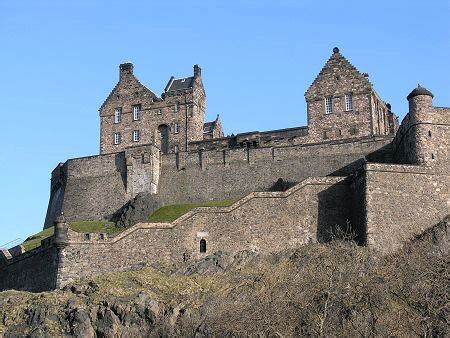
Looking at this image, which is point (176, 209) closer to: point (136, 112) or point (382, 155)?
point (382, 155)

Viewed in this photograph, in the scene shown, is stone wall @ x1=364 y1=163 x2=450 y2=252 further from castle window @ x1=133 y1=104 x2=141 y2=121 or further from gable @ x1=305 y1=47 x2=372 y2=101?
castle window @ x1=133 y1=104 x2=141 y2=121

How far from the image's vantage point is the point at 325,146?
Answer: 67.4 metres

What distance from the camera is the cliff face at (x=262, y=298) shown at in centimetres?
4053

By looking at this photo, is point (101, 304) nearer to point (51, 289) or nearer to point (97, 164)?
point (51, 289)

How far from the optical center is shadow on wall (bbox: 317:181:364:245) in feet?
185

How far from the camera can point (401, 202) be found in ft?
183

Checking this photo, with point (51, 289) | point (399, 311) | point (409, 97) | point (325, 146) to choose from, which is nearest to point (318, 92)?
point (325, 146)

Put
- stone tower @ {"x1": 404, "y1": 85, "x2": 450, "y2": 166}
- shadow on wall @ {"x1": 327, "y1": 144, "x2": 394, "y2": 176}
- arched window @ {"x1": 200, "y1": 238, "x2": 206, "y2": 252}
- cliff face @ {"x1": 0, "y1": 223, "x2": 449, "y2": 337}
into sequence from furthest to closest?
shadow on wall @ {"x1": 327, "y1": 144, "x2": 394, "y2": 176}
stone tower @ {"x1": 404, "y1": 85, "x2": 450, "y2": 166}
arched window @ {"x1": 200, "y1": 238, "x2": 206, "y2": 252}
cliff face @ {"x1": 0, "y1": 223, "x2": 449, "y2": 337}

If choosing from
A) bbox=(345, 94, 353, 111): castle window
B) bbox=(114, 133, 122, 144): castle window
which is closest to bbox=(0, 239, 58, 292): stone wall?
bbox=(114, 133, 122, 144): castle window

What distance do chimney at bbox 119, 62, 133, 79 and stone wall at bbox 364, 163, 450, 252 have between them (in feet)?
106

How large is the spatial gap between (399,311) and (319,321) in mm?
3688

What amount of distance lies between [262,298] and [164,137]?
1445 inches

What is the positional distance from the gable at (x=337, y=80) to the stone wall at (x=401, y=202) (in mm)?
17605

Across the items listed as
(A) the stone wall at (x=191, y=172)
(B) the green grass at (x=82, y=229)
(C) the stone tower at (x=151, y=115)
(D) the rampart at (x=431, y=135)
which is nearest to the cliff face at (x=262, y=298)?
(D) the rampart at (x=431, y=135)
